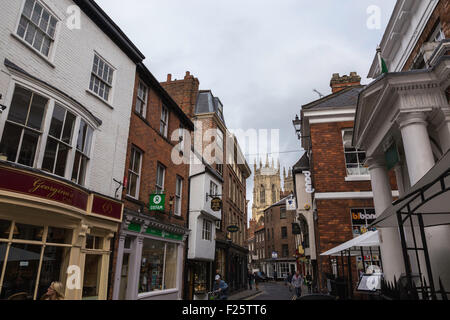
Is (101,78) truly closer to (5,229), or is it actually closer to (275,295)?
(5,229)

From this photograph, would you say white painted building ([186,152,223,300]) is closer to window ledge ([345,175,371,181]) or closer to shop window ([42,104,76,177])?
window ledge ([345,175,371,181])

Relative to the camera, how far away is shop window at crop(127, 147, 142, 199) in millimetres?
11172

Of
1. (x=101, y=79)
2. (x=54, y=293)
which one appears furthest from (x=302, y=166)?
(x=54, y=293)

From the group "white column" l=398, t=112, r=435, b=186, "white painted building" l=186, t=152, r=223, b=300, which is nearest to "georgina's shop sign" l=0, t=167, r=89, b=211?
"white column" l=398, t=112, r=435, b=186

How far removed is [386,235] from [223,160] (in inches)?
752

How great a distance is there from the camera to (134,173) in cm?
1138

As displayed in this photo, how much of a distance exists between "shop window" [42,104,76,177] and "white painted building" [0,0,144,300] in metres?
0.03

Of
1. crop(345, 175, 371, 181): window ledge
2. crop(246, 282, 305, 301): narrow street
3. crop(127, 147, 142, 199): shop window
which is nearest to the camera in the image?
crop(127, 147, 142, 199): shop window

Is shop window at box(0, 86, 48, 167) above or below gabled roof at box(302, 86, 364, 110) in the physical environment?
below

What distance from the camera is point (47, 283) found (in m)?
7.07
